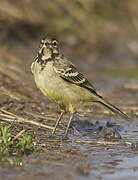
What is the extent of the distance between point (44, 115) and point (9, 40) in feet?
19.9

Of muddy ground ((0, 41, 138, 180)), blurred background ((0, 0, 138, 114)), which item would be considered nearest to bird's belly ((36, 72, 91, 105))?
muddy ground ((0, 41, 138, 180))

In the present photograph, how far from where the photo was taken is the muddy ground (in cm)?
631

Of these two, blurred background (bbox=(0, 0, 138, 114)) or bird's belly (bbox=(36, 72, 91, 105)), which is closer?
bird's belly (bbox=(36, 72, 91, 105))

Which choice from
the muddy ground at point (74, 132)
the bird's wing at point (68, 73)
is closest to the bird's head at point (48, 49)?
the bird's wing at point (68, 73)

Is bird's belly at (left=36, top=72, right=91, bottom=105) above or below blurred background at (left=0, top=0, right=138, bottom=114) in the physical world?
below

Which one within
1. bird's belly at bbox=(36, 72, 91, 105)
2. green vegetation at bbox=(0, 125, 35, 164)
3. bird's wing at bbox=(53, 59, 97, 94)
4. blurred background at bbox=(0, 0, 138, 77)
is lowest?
green vegetation at bbox=(0, 125, 35, 164)

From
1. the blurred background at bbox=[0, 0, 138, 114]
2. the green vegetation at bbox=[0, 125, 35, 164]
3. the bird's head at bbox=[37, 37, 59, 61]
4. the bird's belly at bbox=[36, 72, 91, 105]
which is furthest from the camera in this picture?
the blurred background at bbox=[0, 0, 138, 114]

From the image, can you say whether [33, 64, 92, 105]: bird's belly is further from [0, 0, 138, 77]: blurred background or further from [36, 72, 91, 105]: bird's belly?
[0, 0, 138, 77]: blurred background

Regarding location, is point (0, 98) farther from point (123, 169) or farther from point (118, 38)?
point (118, 38)

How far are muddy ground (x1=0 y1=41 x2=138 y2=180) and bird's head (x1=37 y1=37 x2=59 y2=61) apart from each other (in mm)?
788

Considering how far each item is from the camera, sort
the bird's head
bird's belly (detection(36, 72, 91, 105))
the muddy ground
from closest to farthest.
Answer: the muddy ground < bird's belly (detection(36, 72, 91, 105)) < the bird's head

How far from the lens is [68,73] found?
8117 millimetres

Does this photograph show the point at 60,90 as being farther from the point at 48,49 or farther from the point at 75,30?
the point at 75,30

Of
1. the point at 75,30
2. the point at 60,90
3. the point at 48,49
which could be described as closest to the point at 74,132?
the point at 60,90
